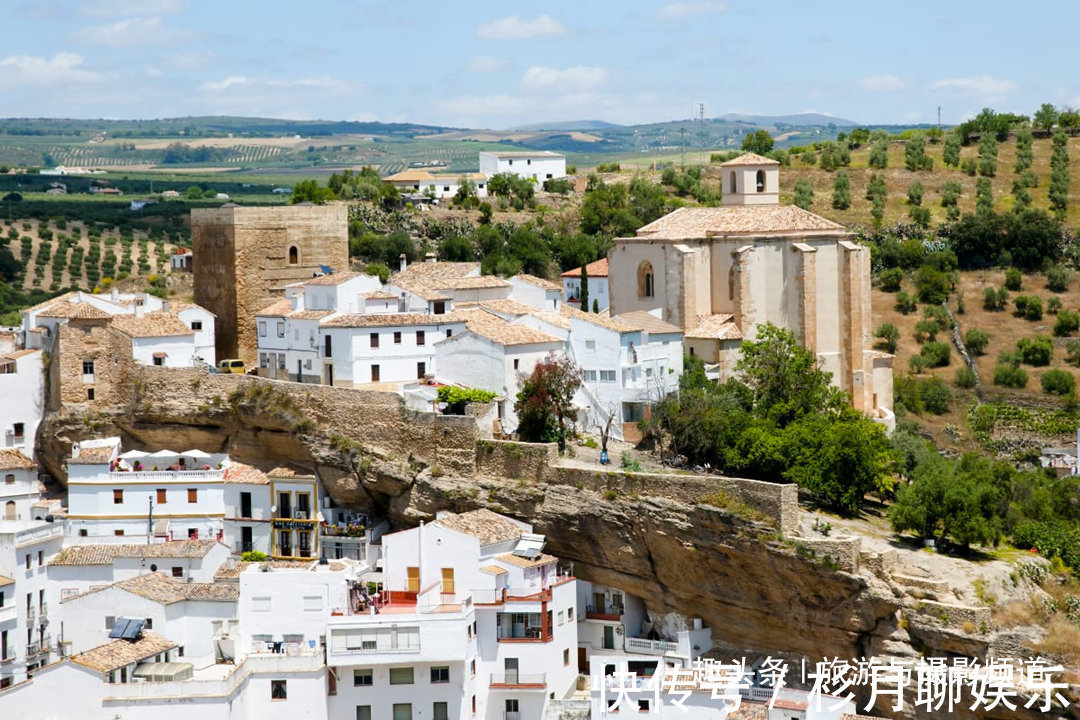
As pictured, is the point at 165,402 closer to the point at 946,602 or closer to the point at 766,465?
the point at 766,465

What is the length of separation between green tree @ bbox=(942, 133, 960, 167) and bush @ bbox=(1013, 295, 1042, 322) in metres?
17.6

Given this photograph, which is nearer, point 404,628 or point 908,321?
point 404,628

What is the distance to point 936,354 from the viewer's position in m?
64.0

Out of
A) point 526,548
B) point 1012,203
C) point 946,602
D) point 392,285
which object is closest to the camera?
point 946,602

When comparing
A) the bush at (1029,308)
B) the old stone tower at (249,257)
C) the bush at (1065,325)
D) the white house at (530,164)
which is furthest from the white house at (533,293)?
the white house at (530,164)

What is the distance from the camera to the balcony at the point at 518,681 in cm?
3731

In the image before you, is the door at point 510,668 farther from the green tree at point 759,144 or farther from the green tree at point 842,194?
the green tree at point 759,144

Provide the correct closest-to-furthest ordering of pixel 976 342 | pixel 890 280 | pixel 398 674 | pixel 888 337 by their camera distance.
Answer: pixel 398 674, pixel 888 337, pixel 976 342, pixel 890 280

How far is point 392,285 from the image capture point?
4681 centimetres

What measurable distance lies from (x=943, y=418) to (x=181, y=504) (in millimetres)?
27233

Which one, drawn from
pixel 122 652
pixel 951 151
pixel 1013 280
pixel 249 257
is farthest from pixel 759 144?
pixel 122 652

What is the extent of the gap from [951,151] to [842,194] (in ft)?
33.6

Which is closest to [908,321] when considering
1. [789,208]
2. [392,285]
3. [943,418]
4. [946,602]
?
[943,418]

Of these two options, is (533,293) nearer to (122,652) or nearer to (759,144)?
(122,652)
